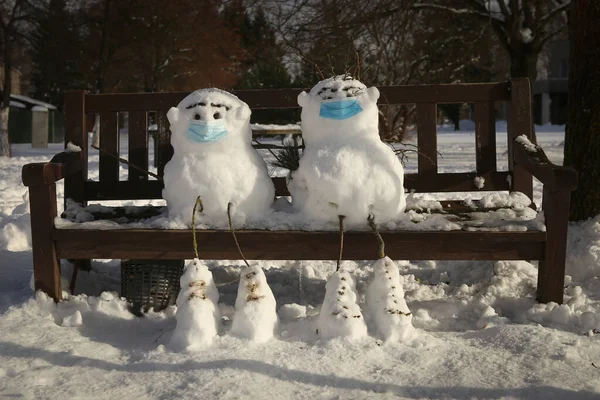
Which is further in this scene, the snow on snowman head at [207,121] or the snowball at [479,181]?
the snowball at [479,181]

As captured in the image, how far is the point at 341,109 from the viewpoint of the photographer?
305cm

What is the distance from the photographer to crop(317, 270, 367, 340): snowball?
2621 millimetres

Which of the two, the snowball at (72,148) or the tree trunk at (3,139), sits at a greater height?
the tree trunk at (3,139)

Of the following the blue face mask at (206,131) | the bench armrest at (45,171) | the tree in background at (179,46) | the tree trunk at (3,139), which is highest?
the tree in background at (179,46)

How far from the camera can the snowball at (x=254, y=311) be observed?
105 inches

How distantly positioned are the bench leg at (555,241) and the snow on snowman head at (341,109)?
34.5 inches

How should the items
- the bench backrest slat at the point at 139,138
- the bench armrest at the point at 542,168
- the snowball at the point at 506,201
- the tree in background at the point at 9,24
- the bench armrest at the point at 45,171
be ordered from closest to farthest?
1. the bench armrest at the point at 542,168
2. the bench armrest at the point at 45,171
3. the snowball at the point at 506,201
4. the bench backrest slat at the point at 139,138
5. the tree in background at the point at 9,24

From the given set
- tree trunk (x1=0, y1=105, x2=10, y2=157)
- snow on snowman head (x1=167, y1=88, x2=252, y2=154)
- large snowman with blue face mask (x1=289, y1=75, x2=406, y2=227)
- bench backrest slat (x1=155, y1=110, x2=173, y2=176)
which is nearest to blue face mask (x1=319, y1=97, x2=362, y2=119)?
large snowman with blue face mask (x1=289, y1=75, x2=406, y2=227)

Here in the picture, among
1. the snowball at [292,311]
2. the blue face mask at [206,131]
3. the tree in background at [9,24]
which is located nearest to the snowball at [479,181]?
the snowball at [292,311]

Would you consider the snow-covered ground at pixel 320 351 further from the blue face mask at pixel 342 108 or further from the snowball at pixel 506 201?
the blue face mask at pixel 342 108

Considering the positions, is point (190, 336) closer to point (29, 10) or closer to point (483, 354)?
point (483, 354)

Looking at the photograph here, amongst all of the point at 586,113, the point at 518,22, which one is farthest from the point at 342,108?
the point at 518,22

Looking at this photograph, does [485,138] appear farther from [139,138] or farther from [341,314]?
[139,138]

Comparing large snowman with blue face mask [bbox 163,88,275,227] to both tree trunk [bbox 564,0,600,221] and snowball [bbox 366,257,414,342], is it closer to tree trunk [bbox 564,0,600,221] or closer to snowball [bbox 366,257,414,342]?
snowball [bbox 366,257,414,342]
